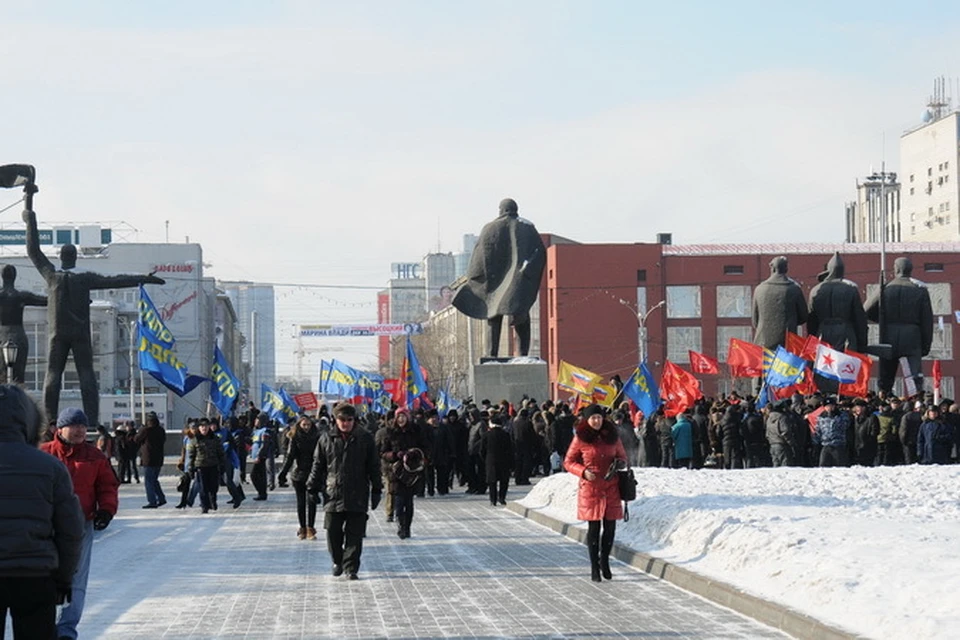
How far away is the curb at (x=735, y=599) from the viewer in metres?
10.9

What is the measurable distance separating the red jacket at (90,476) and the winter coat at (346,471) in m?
4.90

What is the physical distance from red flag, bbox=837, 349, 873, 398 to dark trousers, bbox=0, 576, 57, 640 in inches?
1038

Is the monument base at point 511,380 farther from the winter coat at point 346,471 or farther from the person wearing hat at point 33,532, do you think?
the person wearing hat at point 33,532

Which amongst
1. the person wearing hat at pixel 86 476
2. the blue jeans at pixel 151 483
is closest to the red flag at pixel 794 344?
the blue jeans at pixel 151 483

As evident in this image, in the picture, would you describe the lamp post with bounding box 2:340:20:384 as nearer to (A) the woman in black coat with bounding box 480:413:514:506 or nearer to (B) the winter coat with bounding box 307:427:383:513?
(A) the woman in black coat with bounding box 480:413:514:506

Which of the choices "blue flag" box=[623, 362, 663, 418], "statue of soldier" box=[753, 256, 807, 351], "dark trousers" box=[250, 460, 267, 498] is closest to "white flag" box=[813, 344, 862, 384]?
"statue of soldier" box=[753, 256, 807, 351]

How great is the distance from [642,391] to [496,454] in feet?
22.8

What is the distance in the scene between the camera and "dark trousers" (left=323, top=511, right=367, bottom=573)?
15.8 m

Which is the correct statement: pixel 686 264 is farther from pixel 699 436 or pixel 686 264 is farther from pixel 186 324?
pixel 699 436

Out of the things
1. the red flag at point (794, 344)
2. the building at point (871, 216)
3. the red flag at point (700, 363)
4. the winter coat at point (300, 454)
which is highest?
the building at point (871, 216)

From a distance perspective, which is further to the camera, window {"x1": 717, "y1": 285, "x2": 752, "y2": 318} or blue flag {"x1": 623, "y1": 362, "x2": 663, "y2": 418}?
window {"x1": 717, "y1": 285, "x2": 752, "y2": 318}

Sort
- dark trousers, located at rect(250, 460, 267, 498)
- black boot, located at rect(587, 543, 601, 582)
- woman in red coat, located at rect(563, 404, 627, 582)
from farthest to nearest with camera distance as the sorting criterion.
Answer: dark trousers, located at rect(250, 460, 267, 498), woman in red coat, located at rect(563, 404, 627, 582), black boot, located at rect(587, 543, 601, 582)

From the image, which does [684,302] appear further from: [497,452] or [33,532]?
[33,532]

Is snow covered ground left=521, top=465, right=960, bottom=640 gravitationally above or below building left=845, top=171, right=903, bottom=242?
below
